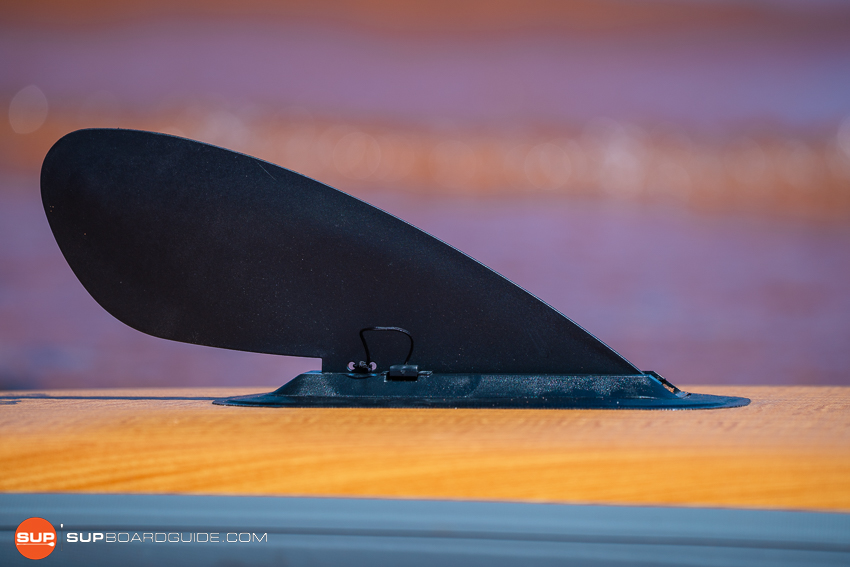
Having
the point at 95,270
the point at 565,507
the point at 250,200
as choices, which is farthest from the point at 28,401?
the point at 565,507

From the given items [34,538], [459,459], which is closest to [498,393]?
[459,459]

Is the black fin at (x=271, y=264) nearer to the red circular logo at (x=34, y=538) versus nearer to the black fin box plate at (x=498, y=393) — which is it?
the black fin box plate at (x=498, y=393)

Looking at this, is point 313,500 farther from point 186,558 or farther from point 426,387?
point 426,387

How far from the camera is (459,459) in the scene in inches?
15.5

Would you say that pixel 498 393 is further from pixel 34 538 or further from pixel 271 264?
pixel 34 538

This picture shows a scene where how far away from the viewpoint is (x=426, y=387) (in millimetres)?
586

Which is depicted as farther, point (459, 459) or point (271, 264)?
point (271, 264)

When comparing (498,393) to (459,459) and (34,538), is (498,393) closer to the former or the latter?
(459,459)

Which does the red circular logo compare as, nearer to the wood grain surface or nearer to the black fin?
the wood grain surface

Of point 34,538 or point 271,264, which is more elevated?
point 271,264

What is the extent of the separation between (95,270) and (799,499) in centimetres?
51

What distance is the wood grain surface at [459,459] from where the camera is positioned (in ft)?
1.22

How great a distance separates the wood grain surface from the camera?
372mm

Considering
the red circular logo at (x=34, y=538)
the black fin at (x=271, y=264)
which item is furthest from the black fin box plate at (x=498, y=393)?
the red circular logo at (x=34, y=538)
